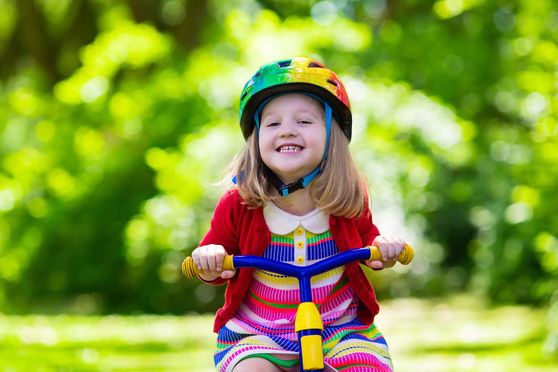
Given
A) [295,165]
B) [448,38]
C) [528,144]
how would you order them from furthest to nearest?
1. [448,38]
2. [528,144]
3. [295,165]

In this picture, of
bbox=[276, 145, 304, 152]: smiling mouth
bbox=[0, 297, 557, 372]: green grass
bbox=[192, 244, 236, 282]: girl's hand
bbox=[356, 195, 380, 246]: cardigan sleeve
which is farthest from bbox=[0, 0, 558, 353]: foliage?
bbox=[192, 244, 236, 282]: girl's hand

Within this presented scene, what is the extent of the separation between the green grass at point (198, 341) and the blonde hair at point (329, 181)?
3487mm

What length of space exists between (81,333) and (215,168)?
6.91ft

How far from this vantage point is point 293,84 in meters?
3.66

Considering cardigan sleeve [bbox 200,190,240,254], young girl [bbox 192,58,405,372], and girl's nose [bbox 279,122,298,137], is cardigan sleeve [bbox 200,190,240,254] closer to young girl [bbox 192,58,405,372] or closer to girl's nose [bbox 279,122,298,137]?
young girl [bbox 192,58,405,372]

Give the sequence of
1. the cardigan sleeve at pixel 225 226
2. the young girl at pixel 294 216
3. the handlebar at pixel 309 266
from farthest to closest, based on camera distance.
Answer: the cardigan sleeve at pixel 225 226
the young girl at pixel 294 216
the handlebar at pixel 309 266

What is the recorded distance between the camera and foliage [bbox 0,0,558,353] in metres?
10.6

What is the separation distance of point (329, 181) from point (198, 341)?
17.7 ft

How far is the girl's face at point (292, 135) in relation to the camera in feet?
12.0

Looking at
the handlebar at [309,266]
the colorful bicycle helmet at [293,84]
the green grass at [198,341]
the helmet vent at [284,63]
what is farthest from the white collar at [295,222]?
the green grass at [198,341]

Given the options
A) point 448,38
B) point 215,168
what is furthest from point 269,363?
point 448,38

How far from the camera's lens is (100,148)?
39.4 feet

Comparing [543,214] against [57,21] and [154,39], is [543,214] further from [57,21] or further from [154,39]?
[57,21]

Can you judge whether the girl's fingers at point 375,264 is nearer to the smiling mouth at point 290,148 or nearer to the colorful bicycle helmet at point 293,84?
the smiling mouth at point 290,148
